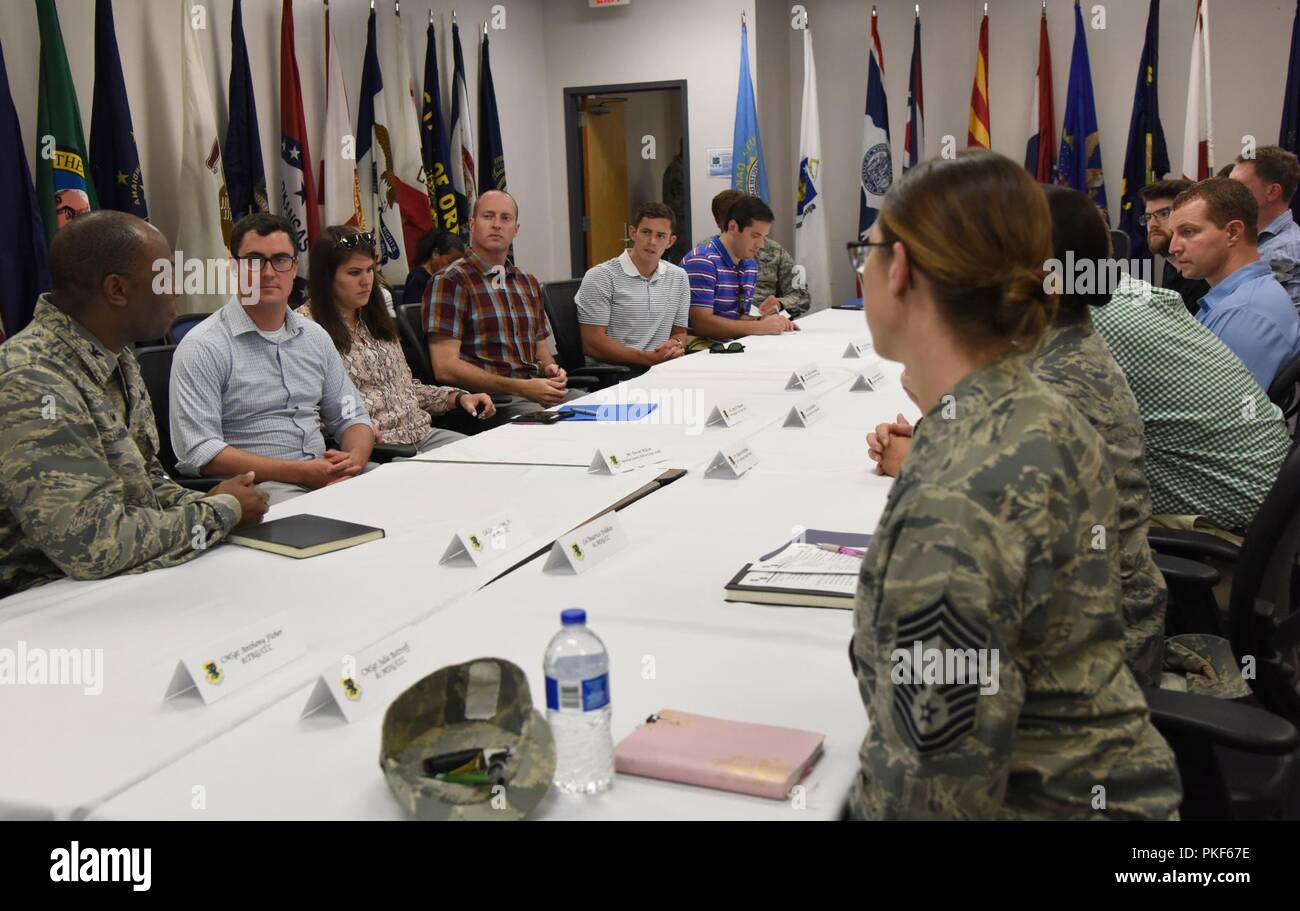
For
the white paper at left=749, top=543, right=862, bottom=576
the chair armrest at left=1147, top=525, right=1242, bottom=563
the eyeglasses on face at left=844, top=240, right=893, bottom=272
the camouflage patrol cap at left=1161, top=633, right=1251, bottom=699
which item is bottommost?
the camouflage patrol cap at left=1161, top=633, right=1251, bottom=699

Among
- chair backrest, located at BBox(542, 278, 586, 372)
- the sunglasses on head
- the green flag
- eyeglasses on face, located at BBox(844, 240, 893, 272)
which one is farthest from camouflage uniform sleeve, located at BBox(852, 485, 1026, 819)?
the green flag

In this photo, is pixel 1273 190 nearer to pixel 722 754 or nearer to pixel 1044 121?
pixel 1044 121

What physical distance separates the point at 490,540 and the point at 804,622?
645 millimetres

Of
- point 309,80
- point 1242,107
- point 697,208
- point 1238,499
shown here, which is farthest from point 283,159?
point 1242,107

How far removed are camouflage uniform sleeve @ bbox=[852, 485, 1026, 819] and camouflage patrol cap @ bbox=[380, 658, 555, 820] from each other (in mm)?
347

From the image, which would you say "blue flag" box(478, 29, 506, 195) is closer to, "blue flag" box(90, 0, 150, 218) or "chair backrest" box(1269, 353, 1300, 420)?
"blue flag" box(90, 0, 150, 218)

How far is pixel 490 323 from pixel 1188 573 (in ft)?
9.68

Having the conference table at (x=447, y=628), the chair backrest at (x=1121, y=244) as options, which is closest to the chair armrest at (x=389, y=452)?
the conference table at (x=447, y=628)

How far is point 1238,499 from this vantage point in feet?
7.84

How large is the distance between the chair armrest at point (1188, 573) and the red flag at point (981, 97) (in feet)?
19.2

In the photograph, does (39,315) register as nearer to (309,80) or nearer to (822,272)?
(309,80)

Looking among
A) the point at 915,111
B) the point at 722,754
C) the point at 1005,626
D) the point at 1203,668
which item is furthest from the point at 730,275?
the point at 1005,626

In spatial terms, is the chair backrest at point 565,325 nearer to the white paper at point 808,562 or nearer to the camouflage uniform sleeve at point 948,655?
the white paper at point 808,562

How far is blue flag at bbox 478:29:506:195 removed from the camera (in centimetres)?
700
